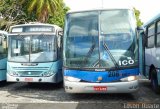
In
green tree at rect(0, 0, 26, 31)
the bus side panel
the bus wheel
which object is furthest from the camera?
green tree at rect(0, 0, 26, 31)

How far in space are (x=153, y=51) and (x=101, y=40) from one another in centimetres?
247

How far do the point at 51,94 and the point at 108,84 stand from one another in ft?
9.75

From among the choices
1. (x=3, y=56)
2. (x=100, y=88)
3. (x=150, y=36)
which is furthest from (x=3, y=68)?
(x=150, y=36)

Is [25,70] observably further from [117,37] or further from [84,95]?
[117,37]

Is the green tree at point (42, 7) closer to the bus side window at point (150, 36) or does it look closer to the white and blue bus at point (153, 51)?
the white and blue bus at point (153, 51)

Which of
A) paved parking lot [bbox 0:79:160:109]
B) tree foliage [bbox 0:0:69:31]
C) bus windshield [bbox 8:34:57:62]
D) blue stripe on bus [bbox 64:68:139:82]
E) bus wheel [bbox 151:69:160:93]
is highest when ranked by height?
tree foliage [bbox 0:0:69:31]

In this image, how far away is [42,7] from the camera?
115 ft

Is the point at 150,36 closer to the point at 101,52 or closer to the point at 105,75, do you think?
the point at 101,52

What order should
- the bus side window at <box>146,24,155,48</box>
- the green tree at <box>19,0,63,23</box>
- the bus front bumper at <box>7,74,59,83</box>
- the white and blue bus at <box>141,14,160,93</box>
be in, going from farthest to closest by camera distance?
the green tree at <box>19,0,63,23</box>
the bus front bumper at <box>7,74,59,83</box>
the bus side window at <box>146,24,155,48</box>
the white and blue bus at <box>141,14,160,93</box>

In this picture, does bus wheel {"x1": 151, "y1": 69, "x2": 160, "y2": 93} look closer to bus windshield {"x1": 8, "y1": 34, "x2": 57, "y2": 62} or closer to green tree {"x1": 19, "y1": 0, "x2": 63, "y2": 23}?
bus windshield {"x1": 8, "y1": 34, "x2": 57, "y2": 62}

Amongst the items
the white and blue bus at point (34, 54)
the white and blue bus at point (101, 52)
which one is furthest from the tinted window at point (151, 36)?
the white and blue bus at point (34, 54)

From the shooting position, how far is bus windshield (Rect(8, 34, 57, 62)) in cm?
1431

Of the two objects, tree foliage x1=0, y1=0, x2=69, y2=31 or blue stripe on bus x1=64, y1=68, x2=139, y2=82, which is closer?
blue stripe on bus x1=64, y1=68, x2=139, y2=82

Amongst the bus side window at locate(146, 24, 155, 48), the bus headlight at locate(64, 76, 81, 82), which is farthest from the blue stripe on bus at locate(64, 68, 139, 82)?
the bus side window at locate(146, 24, 155, 48)
